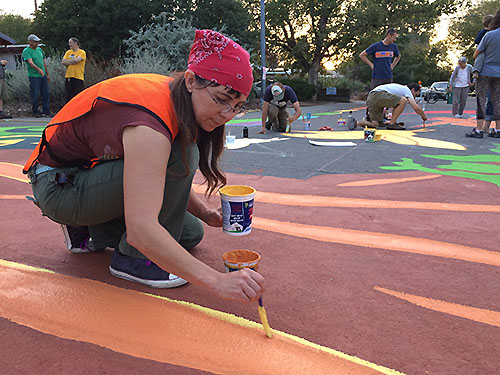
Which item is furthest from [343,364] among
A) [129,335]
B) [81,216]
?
[81,216]

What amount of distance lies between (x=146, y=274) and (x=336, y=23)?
25.5 metres

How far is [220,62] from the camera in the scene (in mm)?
1534

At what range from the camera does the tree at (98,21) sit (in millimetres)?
18922

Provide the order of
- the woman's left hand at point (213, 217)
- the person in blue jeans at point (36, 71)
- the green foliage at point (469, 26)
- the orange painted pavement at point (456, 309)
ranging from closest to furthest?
the orange painted pavement at point (456, 309), the woman's left hand at point (213, 217), the person in blue jeans at point (36, 71), the green foliage at point (469, 26)

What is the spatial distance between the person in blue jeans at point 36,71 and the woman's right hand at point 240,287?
399 inches

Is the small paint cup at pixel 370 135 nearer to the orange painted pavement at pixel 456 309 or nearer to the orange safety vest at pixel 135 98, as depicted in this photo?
the orange painted pavement at pixel 456 309

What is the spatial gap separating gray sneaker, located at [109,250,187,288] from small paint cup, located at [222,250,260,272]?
28 centimetres

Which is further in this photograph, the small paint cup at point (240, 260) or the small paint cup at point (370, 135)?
the small paint cup at point (370, 135)

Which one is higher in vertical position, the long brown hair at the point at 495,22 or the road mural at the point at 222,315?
the long brown hair at the point at 495,22

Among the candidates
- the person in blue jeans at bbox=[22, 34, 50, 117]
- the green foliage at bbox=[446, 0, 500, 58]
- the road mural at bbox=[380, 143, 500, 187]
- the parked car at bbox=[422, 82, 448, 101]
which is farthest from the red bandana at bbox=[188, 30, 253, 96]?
the green foliage at bbox=[446, 0, 500, 58]

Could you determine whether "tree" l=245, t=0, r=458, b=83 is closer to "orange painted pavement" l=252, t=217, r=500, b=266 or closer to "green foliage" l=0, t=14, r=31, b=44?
"orange painted pavement" l=252, t=217, r=500, b=266

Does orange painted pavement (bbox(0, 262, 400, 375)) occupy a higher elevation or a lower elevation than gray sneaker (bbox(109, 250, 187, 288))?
lower

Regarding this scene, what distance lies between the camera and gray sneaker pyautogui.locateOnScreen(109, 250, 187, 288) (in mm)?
1993

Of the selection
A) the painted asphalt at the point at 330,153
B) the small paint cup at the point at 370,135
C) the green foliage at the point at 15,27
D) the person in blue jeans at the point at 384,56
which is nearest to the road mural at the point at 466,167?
the painted asphalt at the point at 330,153
